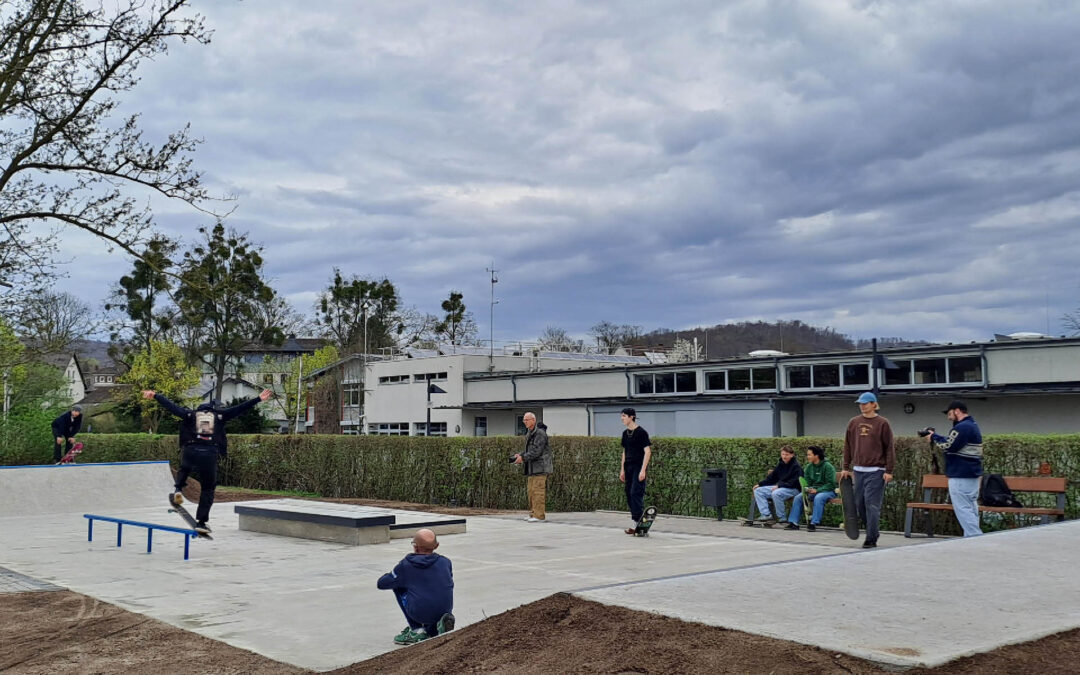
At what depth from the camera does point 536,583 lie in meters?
8.78

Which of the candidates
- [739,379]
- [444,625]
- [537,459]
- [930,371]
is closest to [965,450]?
[537,459]

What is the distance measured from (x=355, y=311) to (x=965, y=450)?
7565 centimetres

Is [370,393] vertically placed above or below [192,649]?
above

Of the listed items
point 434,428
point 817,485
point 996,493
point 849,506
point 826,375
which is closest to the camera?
point 849,506

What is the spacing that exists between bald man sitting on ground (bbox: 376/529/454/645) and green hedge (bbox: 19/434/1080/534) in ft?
28.2

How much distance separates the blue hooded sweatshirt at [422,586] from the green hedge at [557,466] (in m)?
8.59

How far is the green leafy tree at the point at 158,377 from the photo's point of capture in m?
59.0

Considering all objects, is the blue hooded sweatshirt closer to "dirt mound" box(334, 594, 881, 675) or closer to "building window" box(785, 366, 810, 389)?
"dirt mound" box(334, 594, 881, 675)

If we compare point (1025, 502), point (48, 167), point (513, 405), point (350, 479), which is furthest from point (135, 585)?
point (513, 405)

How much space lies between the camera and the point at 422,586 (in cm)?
634

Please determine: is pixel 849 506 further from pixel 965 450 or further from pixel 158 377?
pixel 158 377

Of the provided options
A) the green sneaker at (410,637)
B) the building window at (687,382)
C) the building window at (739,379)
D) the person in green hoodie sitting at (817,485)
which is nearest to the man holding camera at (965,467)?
the person in green hoodie sitting at (817,485)

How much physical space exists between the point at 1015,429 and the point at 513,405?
27719mm

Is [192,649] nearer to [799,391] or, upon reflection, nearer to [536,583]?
[536,583]
